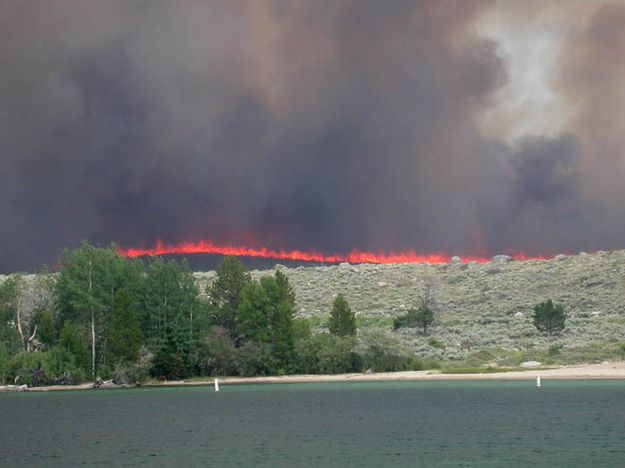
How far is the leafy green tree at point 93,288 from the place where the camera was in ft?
324

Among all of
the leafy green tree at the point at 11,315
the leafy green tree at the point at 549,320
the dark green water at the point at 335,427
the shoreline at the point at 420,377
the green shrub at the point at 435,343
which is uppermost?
the leafy green tree at the point at 11,315

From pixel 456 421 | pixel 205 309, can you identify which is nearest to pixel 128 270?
pixel 205 309

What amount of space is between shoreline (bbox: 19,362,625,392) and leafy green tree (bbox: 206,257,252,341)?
699 cm

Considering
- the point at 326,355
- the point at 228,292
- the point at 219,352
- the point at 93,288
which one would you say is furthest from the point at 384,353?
the point at 93,288

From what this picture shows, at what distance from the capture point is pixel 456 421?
179 feet

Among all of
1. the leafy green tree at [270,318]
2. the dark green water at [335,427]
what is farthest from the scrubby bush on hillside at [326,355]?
the dark green water at [335,427]

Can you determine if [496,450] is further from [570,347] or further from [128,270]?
[128,270]

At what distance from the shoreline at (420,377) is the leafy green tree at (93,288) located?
19.9 feet

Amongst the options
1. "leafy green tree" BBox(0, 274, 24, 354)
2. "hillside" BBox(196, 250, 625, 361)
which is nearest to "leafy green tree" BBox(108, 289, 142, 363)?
"leafy green tree" BBox(0, 274, 24, 354)

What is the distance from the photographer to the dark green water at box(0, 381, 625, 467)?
42188mm

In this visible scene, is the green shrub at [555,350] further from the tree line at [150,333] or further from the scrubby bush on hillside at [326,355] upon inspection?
the scrubby bush on hillside at [326,355]

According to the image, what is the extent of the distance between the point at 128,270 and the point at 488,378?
41.4m

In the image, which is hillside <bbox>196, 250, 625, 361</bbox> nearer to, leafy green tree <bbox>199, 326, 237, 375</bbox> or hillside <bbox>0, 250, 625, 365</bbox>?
hillside <bbox>0, 250, 625, 365</bbox>

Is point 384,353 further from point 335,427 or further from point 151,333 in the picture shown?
point 335,427
